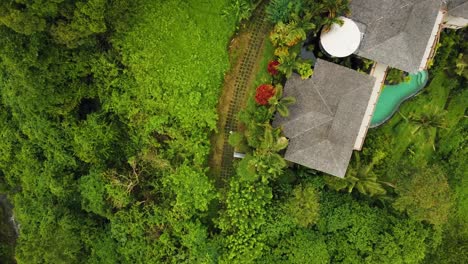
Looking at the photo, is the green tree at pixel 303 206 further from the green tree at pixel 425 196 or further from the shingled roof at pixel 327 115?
the green tree at pixel 425 196

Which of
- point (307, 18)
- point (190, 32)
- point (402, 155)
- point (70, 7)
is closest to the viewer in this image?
point (70, 7)

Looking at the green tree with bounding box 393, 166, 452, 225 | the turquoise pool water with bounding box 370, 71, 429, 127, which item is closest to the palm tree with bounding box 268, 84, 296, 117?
the turquoise pool water with bounding box 370, 71, 429, 127

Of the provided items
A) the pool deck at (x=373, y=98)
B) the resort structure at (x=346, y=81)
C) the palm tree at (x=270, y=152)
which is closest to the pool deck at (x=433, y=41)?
the resort structure at (x=346, y=81)

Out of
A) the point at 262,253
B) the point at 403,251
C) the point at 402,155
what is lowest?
the point at 262,253

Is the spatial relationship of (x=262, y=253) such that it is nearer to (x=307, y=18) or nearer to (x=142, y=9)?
(x=307, y=18)

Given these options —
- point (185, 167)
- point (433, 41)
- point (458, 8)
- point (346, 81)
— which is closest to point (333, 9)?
point (346, 81)

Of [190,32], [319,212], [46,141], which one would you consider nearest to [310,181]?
[319,212]

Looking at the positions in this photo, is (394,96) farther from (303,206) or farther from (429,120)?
(303,206)
